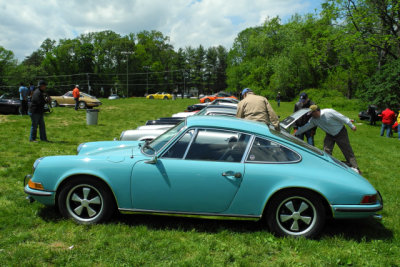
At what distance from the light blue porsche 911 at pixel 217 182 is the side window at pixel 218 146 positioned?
0.5 inches

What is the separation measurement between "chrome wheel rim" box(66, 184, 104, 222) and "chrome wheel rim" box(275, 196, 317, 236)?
7.44 feet

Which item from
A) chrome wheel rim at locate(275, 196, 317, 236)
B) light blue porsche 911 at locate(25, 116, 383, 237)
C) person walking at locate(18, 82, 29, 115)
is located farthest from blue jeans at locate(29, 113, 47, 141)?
chrome wheel rim at locate(275, 196, 317, 236)

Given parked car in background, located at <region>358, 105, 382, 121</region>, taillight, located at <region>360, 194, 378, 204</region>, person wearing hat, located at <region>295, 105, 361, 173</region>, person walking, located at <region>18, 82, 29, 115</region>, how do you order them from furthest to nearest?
1. parked car in background, located at <region>358, 105, 382, 121</region>
2. person walking, located at <region>18, 82, 29, 115</region>
3. person wearing hat, located at <region>295, 105, 361, 173</region>
4. taillight, located at <region>360, 194, 378, 204</region>

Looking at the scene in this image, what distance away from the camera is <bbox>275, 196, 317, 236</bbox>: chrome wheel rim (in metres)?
3.62

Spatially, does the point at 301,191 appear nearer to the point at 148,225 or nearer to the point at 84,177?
the point at 148,225

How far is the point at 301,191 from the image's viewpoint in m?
3.57

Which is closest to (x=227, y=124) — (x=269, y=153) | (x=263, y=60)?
(x=269, y=153)

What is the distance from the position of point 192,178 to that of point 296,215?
1356 millimetres

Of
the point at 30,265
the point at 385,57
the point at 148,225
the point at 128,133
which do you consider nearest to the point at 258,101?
the point at 128,133

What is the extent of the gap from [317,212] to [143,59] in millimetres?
69259

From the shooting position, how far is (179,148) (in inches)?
150

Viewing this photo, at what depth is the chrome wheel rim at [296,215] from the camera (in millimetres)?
3623

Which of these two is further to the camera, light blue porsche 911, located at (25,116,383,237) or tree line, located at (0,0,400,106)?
tree line, located at (0,0,400,106)

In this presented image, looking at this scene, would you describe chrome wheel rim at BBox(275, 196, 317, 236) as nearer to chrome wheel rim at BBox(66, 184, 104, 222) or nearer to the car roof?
the car roof
